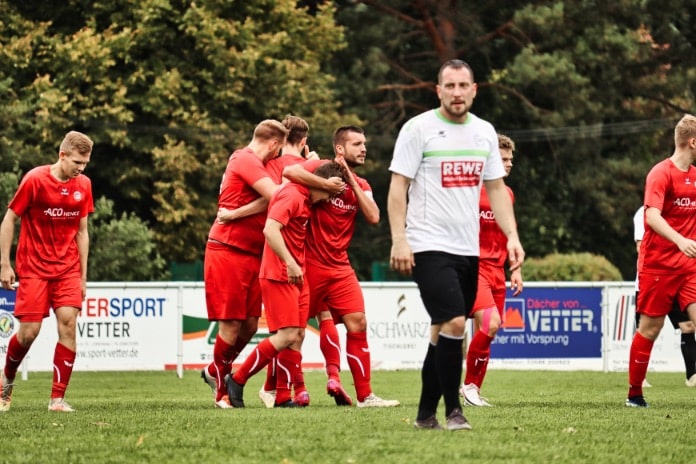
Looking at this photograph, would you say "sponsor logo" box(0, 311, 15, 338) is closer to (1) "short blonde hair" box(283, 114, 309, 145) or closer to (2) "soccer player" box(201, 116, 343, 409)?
(2) "soccer player" box(201, 116, 343, 409)

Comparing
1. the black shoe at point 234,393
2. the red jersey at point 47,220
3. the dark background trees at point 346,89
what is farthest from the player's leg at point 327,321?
the dark background trees at point 346,89

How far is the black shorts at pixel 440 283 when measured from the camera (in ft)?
27.7

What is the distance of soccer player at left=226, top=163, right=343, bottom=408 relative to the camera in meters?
10.8

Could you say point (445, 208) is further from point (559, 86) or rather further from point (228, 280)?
point (559, 86)

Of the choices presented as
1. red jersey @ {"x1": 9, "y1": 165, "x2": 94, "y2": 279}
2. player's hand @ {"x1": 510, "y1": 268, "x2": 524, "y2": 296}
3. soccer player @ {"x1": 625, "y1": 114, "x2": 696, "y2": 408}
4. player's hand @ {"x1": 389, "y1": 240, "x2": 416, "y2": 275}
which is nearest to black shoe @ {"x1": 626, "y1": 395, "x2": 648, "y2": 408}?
soccer player @ {"x1": 625, "y1": 114, "x2": 696, "y2": 408}

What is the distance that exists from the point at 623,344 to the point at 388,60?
25040 millimetres

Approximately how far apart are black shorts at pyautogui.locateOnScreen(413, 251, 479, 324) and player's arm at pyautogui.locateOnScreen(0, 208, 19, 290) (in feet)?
12.8

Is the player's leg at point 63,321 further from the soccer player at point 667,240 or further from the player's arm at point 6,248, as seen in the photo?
the soccer player at point 667,240

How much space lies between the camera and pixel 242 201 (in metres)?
11.6

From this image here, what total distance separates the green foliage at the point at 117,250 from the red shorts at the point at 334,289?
2063cm

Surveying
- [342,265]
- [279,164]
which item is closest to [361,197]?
[342,265]

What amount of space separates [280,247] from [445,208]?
2431mm

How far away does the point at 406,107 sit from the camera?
4606 cm

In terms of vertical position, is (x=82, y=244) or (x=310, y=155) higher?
(x=310, y=155)
